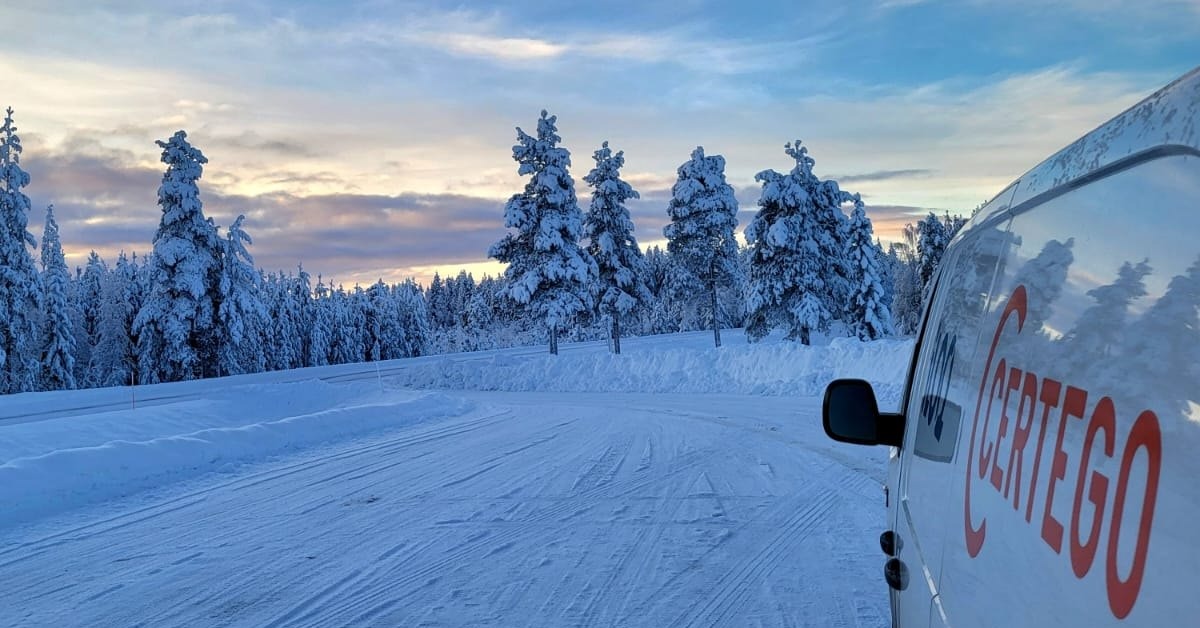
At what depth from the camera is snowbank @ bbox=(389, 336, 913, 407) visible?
2145 centimetres

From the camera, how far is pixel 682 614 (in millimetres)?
5109

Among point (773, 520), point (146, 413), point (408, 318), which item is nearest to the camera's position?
Result: point (773, 520)

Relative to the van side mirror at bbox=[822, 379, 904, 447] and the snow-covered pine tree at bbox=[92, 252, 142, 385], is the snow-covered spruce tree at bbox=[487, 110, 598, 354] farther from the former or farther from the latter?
the van side mirror at bbox=[822, 379, 904, 447]

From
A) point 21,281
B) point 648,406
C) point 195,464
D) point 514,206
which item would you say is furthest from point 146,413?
point 21,281

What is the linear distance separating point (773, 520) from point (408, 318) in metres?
97.1

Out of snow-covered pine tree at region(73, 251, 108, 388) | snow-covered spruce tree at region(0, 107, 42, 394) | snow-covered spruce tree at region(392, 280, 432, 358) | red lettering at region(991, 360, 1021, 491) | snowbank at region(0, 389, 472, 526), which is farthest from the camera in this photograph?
A: snow-covered spruce tree at region(392, 280, 432, 358)

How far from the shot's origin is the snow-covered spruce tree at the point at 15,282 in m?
36.3

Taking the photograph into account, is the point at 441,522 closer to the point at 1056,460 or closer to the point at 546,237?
the point at 1056,460

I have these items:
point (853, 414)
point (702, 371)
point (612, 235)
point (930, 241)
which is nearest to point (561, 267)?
point (612, 235)

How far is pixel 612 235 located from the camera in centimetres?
4181

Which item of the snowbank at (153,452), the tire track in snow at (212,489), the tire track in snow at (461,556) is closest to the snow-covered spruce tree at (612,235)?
the snowbank at (153,452)

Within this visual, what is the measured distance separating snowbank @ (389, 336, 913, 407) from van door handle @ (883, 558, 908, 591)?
49.9ft

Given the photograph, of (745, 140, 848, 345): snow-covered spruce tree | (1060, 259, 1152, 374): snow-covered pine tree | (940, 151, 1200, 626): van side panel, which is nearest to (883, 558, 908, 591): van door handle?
(940, 151, 1200, 626): van side panel

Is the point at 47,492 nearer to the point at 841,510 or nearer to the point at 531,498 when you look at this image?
the point at 531,498
